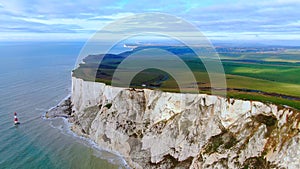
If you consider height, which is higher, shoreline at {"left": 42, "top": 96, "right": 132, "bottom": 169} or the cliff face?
the cliff face

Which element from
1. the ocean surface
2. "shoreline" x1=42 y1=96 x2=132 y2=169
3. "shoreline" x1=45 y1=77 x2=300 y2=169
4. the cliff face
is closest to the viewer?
the cliff face

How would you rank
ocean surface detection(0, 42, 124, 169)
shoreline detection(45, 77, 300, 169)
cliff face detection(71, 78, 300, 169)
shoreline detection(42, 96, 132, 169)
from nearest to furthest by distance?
cliff face detection(71, 78, 300, 169)
shoreline detection(45, 77, 300, 169)
ocean surface detection(0, 42, 124, 169)
shoreline detection(42, 96, 132, 169)

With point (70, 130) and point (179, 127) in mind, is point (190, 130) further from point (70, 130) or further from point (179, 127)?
point (70, 130)

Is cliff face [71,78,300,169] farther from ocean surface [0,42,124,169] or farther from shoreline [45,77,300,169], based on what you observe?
ocean surface [0,42,124,169]

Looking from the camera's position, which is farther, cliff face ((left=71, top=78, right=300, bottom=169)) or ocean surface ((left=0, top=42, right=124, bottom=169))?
ocean surface ((left=0, top=42, right=124, bottom=169))

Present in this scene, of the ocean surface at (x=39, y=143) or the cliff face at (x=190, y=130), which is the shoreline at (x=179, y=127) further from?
the ocean surface at (x=39, y=143)

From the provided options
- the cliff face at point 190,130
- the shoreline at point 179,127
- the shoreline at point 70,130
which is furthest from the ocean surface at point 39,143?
the cliff face at point 190,130

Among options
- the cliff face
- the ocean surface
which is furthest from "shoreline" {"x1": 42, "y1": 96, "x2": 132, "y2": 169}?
the cliff face

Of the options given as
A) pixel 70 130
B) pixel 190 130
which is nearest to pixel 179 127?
pixel 190 130

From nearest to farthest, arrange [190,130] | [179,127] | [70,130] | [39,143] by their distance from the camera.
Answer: [190,130], [179,127], [39,143], [70,130]
